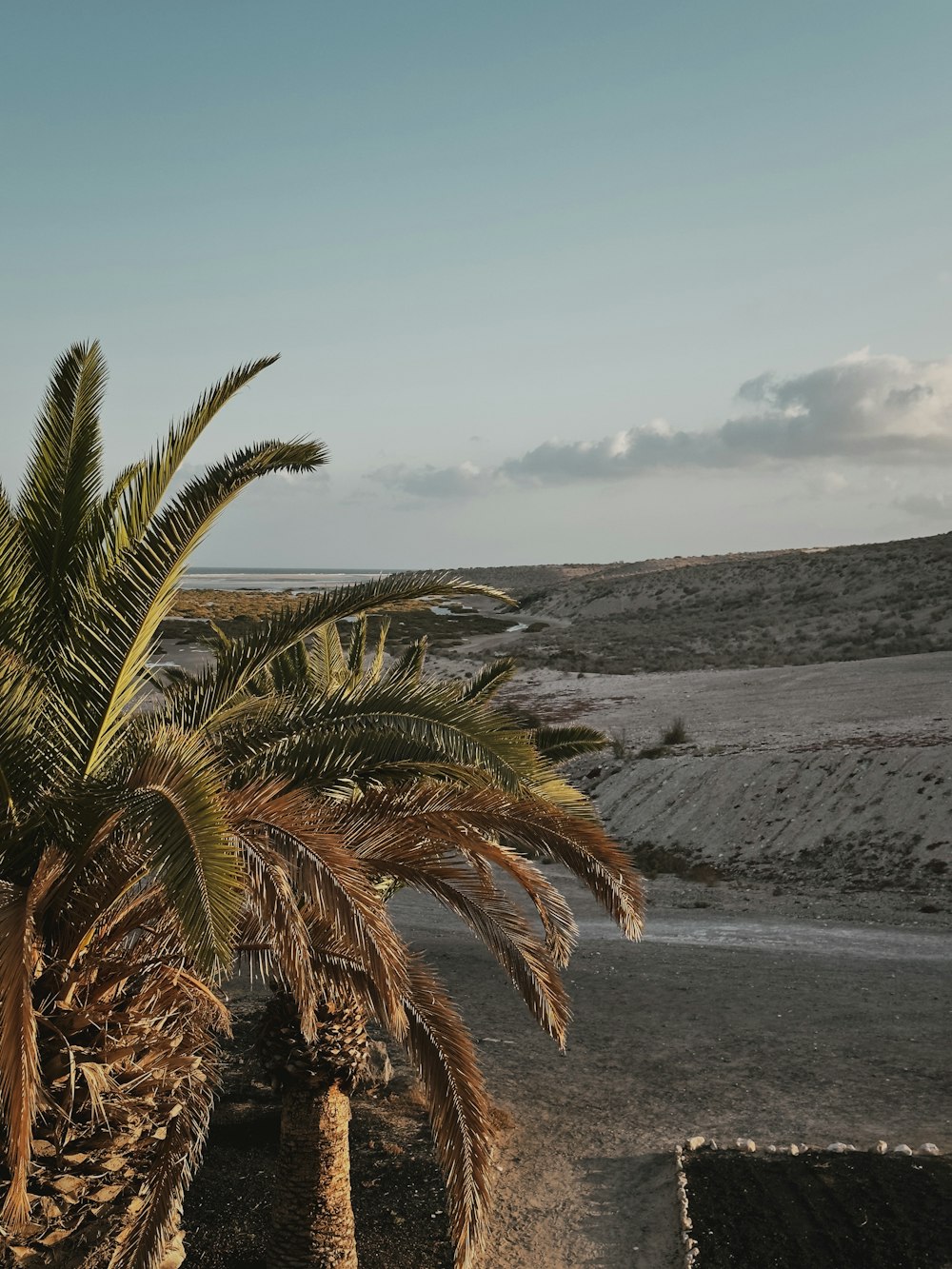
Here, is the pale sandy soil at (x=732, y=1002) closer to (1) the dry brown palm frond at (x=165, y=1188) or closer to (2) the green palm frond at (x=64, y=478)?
(1) the dry brown palm frond at (x=165, y=1188)

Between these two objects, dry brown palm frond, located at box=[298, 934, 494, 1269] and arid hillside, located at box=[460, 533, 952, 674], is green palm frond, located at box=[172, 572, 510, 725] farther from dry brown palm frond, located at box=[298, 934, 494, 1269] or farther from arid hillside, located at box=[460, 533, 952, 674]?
arid hillside, located at box=[460, 533, 952, 674]

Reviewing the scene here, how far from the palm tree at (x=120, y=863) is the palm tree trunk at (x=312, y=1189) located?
1.29 meters

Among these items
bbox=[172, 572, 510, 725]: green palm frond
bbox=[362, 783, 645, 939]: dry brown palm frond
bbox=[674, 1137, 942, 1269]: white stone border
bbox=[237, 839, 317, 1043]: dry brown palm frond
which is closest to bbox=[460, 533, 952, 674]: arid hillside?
bbox=[674, 1137, 942, 1269]: white stone border

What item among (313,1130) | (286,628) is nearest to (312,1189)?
(313,1130)

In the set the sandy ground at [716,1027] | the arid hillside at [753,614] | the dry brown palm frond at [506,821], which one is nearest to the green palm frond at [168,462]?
the dry brown palm frond at [506,821]

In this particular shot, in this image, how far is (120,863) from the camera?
5.66 m

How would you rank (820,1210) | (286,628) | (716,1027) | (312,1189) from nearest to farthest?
(286,628) → (312,1189) → (820,1210) → (716,1027)

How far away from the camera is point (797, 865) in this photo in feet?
64.4

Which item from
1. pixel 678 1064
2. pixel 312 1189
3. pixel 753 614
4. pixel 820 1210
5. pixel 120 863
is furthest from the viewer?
pixel 753 614

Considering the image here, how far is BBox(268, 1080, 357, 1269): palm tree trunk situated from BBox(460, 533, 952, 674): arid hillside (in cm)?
3571

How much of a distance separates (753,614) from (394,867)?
57.4m

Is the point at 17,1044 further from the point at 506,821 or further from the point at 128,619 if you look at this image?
the point at 506,821

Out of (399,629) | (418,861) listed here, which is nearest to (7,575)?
(418,861)

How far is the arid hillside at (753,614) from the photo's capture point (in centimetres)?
4547
